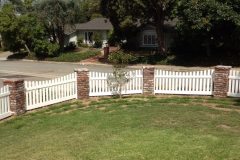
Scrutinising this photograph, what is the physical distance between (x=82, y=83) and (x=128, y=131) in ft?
18.5

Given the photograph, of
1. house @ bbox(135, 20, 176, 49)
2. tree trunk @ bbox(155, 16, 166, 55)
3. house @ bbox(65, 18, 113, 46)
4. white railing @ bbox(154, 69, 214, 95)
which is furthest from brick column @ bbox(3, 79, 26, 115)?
house @ bbox(65, 18, 113, 46)

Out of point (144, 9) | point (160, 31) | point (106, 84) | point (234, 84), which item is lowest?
point (106, 84)

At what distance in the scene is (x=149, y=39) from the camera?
4475 centimetres

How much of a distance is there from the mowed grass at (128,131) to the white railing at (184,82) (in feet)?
2.70

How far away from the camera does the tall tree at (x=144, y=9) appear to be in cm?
3298

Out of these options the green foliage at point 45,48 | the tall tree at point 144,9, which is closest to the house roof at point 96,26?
the green foliage at point 45,48

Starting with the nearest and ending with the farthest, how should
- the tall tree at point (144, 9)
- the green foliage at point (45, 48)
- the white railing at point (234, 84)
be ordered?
the white railing at point (234, 84) → the tall tree at point (144, 9) → the green foliage at point (45, 48)

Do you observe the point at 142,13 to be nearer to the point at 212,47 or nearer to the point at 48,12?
the point at 212,47

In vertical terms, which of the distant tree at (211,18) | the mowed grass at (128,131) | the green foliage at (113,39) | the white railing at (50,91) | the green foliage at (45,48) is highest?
the distant tree at (211,18)

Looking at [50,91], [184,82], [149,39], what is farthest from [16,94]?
[149,39]

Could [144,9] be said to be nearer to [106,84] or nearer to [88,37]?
[88,37]

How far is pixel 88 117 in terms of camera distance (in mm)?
11336

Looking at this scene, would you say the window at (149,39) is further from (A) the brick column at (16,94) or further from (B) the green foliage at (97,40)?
(A) the brick column at (16,94)

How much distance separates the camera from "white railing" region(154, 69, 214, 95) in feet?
47.6
